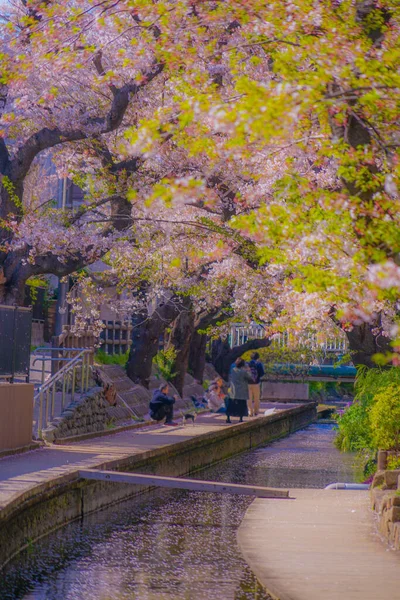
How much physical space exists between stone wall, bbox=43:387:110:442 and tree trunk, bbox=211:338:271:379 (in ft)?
65.7

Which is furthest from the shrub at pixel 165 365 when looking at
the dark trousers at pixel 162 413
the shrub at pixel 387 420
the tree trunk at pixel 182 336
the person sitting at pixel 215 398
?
the shrub at pixel 387 420

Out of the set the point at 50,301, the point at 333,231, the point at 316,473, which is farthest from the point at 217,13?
the point at 50,301

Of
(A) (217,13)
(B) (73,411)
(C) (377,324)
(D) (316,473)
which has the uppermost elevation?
(A) (217,13)

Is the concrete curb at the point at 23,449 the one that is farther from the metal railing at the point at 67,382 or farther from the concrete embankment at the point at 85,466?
the metal railing at the point at 67,382

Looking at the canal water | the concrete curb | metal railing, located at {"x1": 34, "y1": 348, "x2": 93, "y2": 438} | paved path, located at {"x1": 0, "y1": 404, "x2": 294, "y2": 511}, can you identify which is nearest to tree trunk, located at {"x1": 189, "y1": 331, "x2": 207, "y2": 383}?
paved path, located at {"x1": 0, "y1": 404, "x2": 294, "y2": 511}

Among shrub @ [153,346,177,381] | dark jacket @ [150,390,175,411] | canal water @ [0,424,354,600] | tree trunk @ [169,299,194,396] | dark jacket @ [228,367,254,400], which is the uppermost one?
tree trunk @ [169,299,194,396]

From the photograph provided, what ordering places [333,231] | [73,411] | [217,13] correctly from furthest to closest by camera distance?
[73,411], [217,13], [333,231]

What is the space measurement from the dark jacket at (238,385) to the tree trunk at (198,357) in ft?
34.1

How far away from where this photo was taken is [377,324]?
64.1ft

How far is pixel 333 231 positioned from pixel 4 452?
10.3 metres

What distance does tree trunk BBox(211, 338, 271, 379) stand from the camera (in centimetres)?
4600

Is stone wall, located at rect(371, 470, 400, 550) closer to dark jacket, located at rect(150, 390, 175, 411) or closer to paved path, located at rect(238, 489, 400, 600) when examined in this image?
paved path, located at rect(238, 489, 400, 600)

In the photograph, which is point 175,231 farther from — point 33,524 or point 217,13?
point 217,13

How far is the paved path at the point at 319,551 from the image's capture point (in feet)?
31.6
